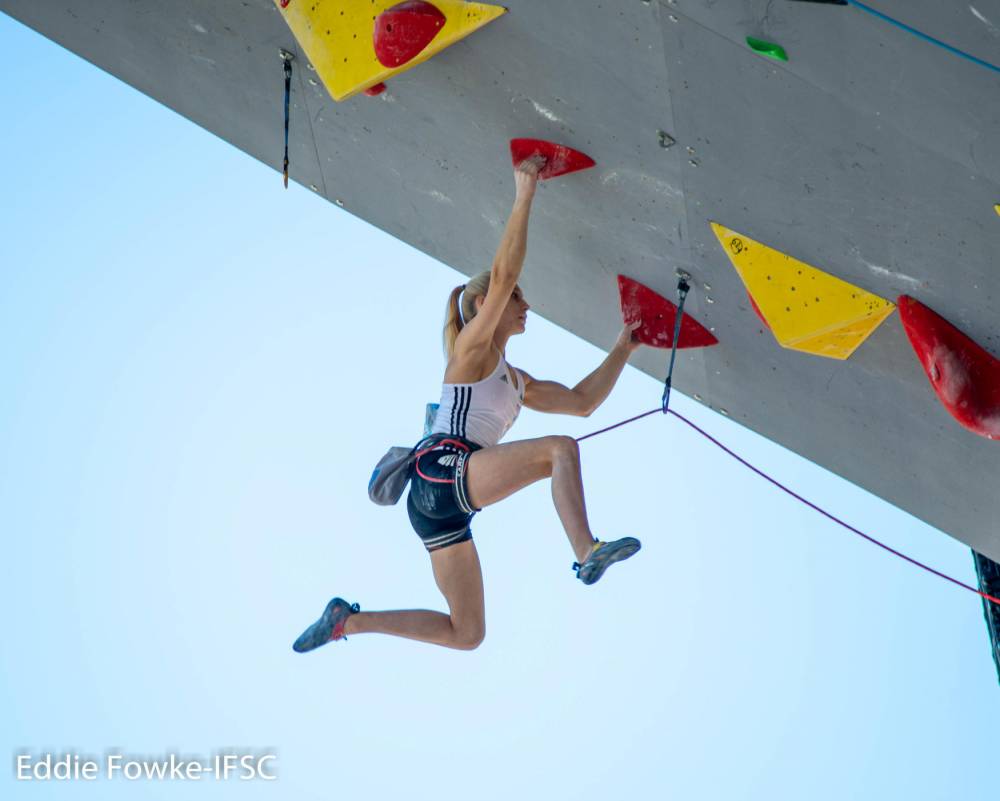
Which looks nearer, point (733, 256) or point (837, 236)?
point (837, 236)

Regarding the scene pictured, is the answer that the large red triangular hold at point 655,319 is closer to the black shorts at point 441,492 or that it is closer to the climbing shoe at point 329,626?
the black shorts at point 441,492

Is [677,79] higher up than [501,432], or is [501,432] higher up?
[677,79]

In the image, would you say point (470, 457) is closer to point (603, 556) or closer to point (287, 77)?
point (603, 556)

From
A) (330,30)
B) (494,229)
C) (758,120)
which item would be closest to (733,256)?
(758,120)

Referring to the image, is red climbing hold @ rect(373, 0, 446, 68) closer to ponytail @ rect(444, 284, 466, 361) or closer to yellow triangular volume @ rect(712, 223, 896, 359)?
ponytail @ rect(444, 284, 466, 361)

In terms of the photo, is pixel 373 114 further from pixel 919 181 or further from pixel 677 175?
pixel 919 181

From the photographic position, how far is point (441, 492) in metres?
3.15

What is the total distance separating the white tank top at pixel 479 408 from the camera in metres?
3.18

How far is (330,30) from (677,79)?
0.88 m

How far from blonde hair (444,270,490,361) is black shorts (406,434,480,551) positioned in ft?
0.74

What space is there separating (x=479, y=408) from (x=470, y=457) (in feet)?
0.47

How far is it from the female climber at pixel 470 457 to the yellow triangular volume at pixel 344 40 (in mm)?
379

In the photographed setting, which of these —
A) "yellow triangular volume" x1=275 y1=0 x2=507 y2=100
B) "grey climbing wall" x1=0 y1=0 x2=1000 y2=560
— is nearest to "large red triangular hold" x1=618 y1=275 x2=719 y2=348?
"grey climbing wall" x1=0 y1=0 x2=1000 y2=560

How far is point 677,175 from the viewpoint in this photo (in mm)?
2988
